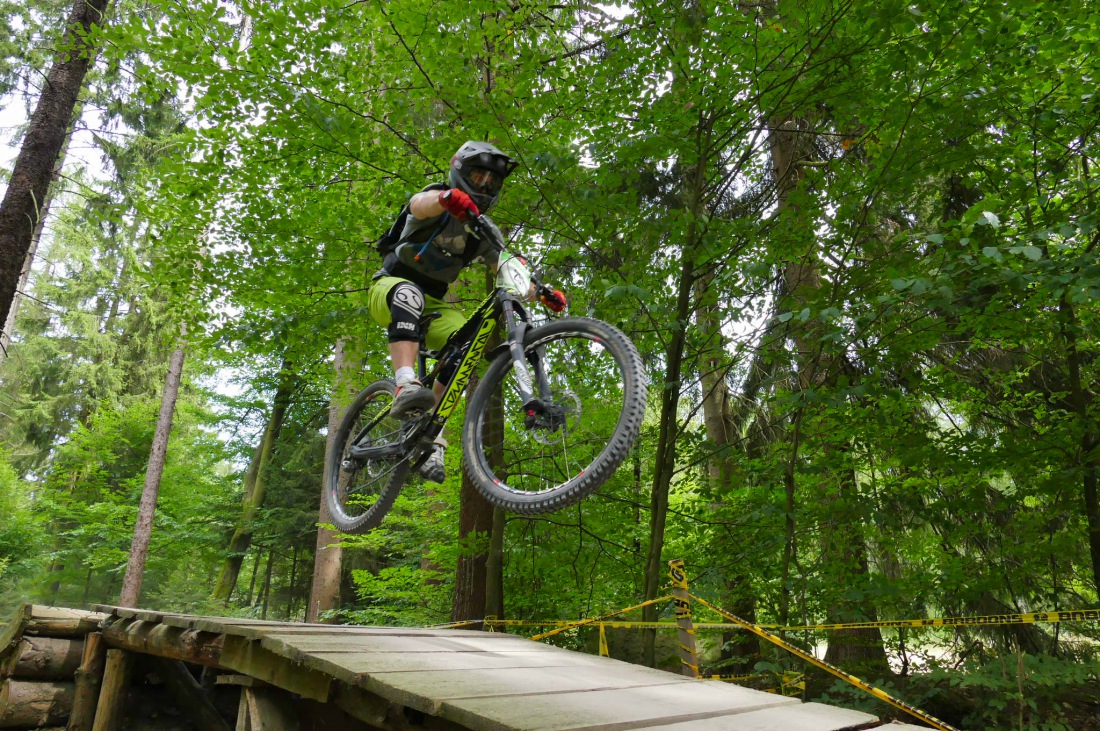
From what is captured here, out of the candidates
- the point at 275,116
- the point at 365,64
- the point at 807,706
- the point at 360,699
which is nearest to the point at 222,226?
the point at 275,116

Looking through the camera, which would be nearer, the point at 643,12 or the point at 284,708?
the point at 284,708

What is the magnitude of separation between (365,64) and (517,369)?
13.5ft

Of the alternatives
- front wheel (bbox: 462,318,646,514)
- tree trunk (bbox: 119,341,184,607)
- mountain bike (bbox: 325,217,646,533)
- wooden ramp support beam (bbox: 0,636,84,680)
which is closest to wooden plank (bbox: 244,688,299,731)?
mountain bike (bbox: 325,217,646,533)

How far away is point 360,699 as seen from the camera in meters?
2.65

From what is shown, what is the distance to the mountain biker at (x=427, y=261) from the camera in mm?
3000

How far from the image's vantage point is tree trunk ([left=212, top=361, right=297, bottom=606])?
47.5ft

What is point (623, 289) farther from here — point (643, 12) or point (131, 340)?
point (131, 340)

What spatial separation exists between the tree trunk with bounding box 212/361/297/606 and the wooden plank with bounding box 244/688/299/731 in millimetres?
11555

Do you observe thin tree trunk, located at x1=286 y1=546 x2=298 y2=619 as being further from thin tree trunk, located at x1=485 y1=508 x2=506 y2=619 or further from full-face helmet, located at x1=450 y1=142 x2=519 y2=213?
full-face helmet, located at x1=450 y1=142 x2=519 y2=213

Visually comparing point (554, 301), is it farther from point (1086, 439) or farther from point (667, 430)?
point (1086, 439)

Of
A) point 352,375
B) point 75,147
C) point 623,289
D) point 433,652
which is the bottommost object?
point 433,652

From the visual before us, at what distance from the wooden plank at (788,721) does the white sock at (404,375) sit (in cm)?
190

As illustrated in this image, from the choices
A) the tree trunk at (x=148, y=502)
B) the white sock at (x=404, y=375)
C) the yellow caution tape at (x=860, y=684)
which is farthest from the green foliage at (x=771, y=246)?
the tree trunk at (x=148, y=502)

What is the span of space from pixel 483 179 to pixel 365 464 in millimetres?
2106
